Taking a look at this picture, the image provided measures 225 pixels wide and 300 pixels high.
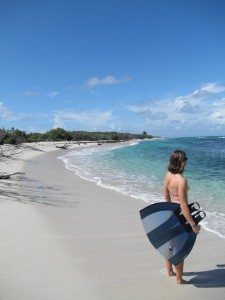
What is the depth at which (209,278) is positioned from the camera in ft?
13.8

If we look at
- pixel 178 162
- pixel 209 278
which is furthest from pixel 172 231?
pixel 209 278

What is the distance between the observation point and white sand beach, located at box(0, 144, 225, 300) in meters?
3.80

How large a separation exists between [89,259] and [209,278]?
1.70 m

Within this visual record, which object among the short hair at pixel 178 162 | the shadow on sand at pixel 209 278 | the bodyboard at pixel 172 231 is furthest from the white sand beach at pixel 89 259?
the short hair at pixel 178 162

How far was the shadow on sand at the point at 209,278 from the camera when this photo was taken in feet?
13.2

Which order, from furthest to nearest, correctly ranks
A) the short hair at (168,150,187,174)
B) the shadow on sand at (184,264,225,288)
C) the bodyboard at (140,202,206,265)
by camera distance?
the shadow on sand at (184,264,225,288) < the short hair at (168,150,187,174) < the bodyboard at (140,202,206,265)

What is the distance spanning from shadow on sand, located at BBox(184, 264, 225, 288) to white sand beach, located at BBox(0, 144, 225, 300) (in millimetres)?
13

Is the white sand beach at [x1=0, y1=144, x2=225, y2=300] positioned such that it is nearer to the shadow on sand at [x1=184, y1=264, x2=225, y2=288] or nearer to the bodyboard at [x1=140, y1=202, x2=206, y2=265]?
the shadow on sand at [x1=184, y1=264, x2=225, y2=288]

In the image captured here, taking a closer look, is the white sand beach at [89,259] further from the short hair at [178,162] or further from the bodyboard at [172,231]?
the short hair at [178,162]

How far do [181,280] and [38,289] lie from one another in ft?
5.74

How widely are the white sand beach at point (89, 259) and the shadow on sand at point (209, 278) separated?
0.01 meters

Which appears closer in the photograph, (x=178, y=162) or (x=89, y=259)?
(x=178, y=162)

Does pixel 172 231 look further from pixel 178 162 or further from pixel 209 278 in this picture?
pixel 209 278

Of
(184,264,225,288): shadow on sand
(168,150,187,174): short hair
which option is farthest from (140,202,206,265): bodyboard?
(184,264,225,288): shadow on sand
